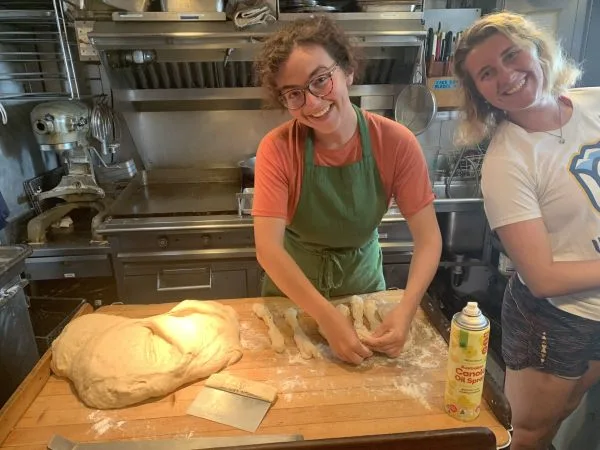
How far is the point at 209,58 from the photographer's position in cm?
213

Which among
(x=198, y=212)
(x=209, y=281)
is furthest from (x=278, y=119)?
(x=209, y=281)

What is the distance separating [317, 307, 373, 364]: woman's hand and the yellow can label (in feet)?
0.62

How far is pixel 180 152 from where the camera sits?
8.00 ft

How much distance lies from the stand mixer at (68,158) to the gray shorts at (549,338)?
1.68 m

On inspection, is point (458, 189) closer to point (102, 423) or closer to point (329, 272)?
point (329, 272)

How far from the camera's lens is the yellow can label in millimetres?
736

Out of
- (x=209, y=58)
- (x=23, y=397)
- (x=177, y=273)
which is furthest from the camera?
(x=209, y=58)

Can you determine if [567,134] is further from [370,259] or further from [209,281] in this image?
[209,281]

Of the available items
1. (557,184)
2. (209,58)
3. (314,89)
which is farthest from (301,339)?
(209,58)

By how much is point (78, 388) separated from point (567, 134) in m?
1.17

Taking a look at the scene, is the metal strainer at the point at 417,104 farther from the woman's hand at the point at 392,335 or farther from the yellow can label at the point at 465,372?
the yellow can label at the point at 465,372

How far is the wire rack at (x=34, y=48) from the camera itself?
1.90 meters

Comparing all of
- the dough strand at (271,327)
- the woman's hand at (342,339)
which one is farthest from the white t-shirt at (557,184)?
the dough strand at (271,327)

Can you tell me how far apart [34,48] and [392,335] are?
2.30 m
